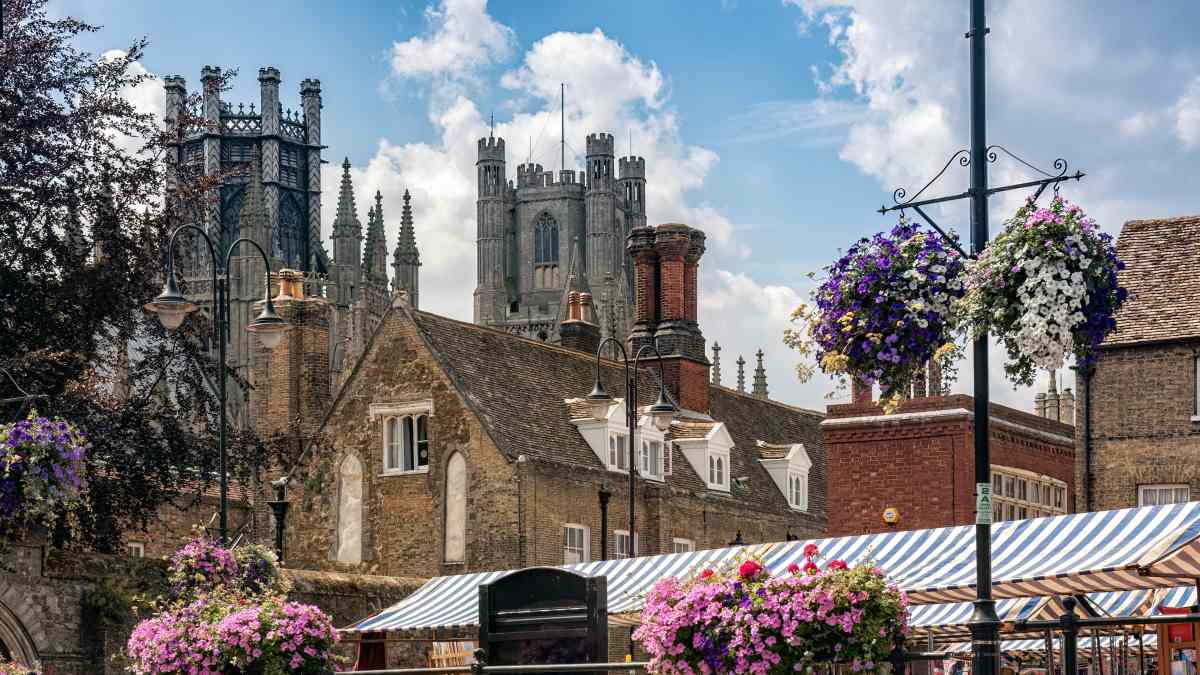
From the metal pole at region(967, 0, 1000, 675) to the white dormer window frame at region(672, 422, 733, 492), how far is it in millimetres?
28921

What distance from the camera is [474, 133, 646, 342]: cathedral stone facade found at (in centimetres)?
16350

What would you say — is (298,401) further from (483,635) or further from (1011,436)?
(483,635)

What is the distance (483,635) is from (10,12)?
18838 mm

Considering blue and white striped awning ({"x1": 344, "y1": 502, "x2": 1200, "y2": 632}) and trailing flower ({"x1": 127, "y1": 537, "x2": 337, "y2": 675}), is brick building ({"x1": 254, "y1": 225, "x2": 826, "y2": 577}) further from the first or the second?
trailing flower ({"x1": 127, "y1": 537, "x2": 337, "y2": 675})

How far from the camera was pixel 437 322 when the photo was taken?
133ft

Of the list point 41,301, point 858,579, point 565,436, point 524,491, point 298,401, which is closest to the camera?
point 858,579

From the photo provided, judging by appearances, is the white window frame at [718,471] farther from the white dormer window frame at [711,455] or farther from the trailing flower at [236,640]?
the trailing flower at [236,640]

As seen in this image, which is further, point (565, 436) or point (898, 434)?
point (565, 436)

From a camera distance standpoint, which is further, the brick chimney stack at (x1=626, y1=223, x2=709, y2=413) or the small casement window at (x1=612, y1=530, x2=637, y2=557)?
the brick chimney stack at (x1=626, y1=223, x2=709, y2=413)

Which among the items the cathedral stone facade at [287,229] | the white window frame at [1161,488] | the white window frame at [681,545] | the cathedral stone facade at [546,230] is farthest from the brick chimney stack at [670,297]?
the cathedral stone facade at [546,230]

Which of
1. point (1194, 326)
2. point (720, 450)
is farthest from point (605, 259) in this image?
point (1194, 326)

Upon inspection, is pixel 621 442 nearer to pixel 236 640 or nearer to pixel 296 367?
pixel 296 367

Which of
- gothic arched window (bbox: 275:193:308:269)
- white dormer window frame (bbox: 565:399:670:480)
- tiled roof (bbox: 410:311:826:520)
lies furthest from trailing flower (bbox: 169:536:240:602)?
gothic arched window (bbox: 275:193:308:269)

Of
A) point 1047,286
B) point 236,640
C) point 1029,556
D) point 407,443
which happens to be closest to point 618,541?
point 407,443
